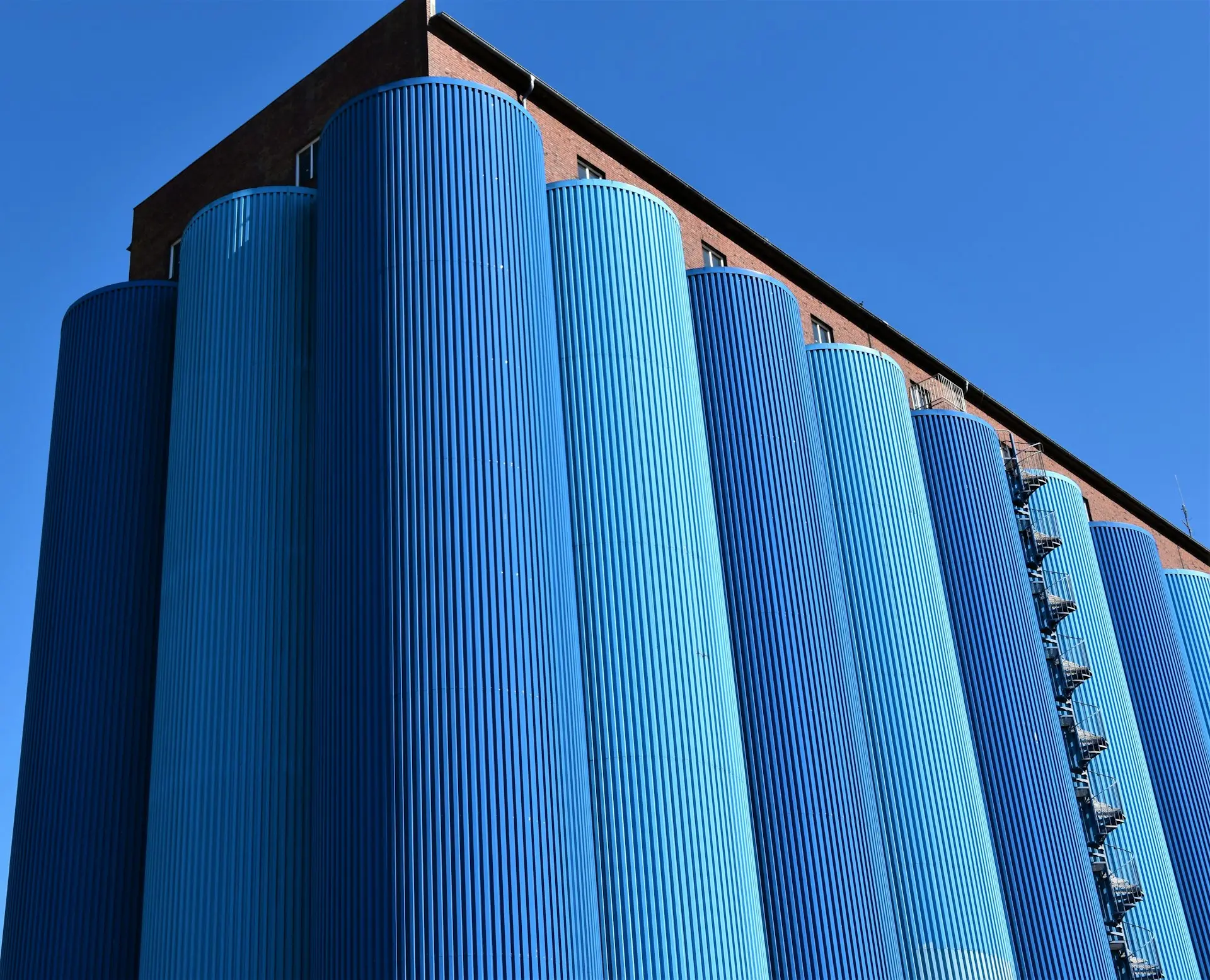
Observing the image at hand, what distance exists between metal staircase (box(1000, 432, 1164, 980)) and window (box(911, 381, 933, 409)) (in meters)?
4.53

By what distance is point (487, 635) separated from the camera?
32.0m

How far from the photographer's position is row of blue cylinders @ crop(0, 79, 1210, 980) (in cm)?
3162

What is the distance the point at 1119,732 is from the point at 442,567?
36.8 m

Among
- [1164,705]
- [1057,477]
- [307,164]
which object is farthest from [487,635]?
[1164,705]

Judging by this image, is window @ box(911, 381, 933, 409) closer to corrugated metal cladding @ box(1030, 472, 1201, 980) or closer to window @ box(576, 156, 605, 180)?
corrugated metal cladding @ box(1030, 472, 1201, 980)

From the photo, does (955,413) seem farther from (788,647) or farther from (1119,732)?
(788,647)

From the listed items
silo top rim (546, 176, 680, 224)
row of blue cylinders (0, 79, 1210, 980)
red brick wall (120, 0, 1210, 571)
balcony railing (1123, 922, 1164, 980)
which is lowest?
balcony railing (1123, 922, 1164, 980)

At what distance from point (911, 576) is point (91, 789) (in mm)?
27021

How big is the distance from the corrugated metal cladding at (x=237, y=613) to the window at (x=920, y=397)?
2966 centimetres

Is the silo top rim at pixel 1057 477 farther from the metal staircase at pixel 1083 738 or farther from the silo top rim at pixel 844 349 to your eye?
the silo top rim at pixel 844 349

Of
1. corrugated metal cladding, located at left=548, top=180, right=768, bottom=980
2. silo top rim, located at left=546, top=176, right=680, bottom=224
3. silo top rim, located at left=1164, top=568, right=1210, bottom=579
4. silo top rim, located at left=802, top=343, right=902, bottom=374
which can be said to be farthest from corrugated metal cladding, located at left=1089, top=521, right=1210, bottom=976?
silo top rim, located at left=546, top=176, right=680, bottom=224

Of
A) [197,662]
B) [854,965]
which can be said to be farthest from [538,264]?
[854,965]

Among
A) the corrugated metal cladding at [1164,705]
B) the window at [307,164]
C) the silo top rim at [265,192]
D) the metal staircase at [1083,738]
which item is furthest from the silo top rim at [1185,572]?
the silo top rim at [265,192]

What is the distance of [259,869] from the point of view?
33.2 metres
